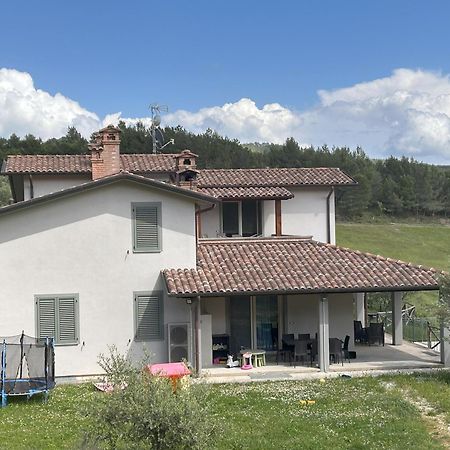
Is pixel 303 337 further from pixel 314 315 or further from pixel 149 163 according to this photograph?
pixel 149 163

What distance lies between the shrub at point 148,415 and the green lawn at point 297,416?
1.86 metres

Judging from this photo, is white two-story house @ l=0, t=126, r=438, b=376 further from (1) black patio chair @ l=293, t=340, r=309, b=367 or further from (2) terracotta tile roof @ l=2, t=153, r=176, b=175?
(2) terracotta tile roof @ l=2, t=153, r=176, b=175

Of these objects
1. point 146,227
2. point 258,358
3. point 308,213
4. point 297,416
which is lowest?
point 297,416

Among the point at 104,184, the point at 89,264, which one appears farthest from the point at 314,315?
→ the point at 104,184

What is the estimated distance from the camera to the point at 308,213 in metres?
26.1

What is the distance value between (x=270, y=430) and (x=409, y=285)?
7704 millimetres

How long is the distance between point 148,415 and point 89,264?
431 inches

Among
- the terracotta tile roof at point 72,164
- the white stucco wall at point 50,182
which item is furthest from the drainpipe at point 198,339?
→ the white stucco wall at point 50,182

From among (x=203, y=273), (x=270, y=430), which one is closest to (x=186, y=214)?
(x=203, y=273)

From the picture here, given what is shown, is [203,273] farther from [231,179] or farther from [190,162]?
[231,179]

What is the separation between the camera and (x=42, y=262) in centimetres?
1831

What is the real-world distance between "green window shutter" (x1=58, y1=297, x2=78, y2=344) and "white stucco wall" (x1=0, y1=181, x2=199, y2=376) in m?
0.20

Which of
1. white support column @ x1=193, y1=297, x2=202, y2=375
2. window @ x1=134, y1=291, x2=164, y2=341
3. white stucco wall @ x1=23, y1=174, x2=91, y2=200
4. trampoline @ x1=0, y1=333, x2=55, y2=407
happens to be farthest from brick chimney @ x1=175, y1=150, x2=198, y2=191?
trampoline @ x1=0, y1=333, x2=55, y2=407

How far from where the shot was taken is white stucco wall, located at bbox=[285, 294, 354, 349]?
2098cm
